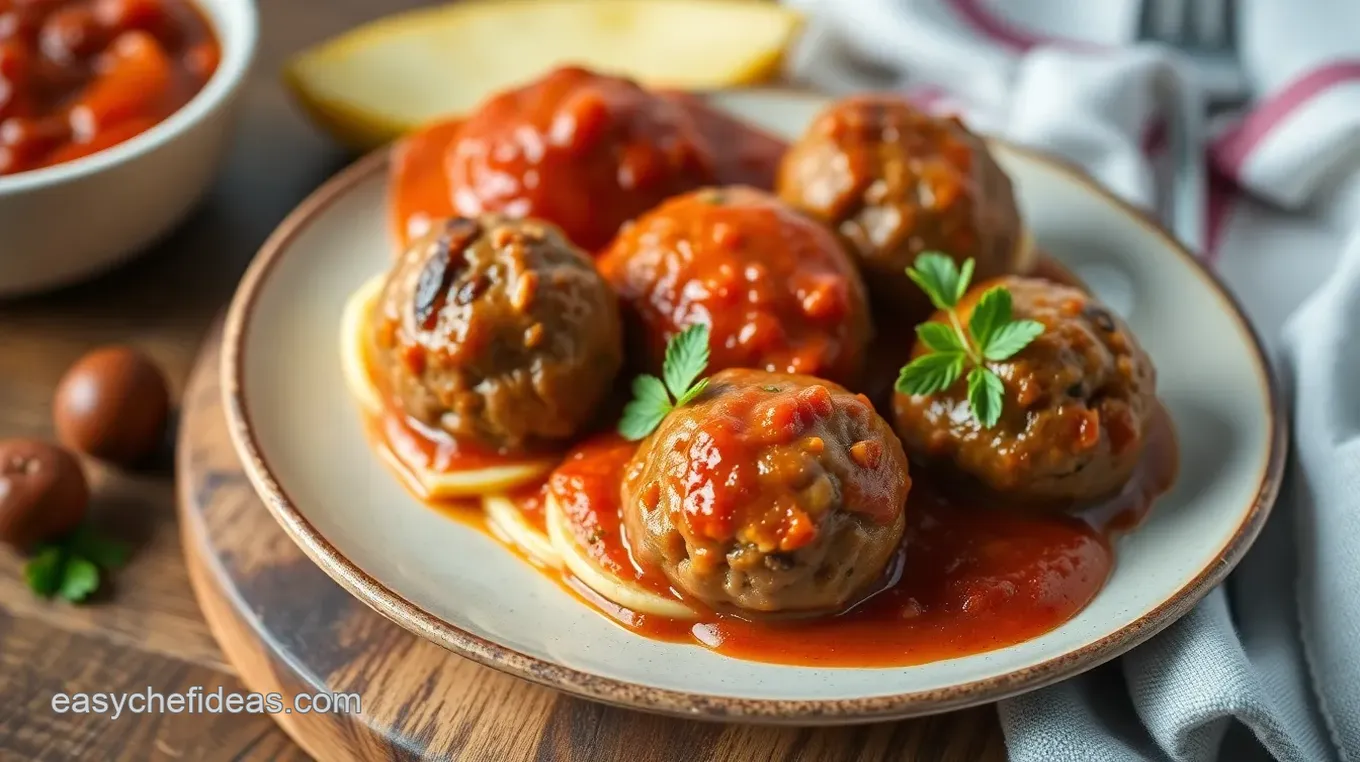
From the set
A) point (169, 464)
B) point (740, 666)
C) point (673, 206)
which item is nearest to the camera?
point (740, 666)

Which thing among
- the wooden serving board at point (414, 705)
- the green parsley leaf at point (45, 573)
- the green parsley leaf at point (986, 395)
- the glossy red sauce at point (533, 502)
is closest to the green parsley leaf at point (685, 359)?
the glossy red sauce at point (533, 502)

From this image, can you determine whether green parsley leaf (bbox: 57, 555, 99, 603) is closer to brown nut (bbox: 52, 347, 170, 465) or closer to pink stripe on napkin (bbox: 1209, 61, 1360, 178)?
brown nut (bbox: 52, 347, 170, 465)

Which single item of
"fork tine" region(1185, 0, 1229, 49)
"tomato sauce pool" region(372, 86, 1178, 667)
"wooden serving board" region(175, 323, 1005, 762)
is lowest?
"wooden serving board" region(175, 323, 1005, 762)

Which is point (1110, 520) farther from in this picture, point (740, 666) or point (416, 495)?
point (416, 495)

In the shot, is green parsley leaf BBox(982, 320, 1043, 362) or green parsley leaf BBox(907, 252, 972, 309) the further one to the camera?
green parsley leaf BBox(907, 252, 972, 309)

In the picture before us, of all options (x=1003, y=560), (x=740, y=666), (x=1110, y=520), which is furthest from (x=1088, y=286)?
(x=740, y=666)

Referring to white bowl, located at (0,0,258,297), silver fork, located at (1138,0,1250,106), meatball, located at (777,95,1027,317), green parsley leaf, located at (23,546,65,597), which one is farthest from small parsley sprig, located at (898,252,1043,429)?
silver fork, located at (1138,0,1250,106)
